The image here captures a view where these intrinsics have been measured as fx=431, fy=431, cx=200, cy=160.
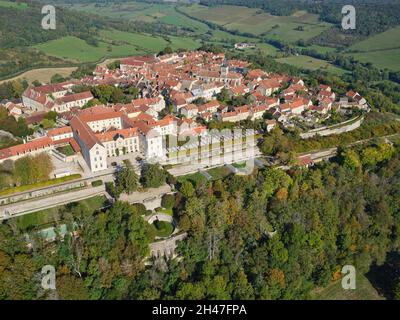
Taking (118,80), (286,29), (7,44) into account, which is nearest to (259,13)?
(286,29)

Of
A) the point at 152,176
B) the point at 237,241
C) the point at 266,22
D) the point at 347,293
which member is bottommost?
the point at 347,293

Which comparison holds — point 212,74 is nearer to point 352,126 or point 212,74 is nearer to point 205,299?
point 352,126

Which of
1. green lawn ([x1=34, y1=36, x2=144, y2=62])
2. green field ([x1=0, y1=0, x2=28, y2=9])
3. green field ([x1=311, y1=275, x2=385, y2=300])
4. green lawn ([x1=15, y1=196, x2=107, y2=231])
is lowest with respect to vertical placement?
green field ([x1=311, y1=275, x2=385, y2=300])

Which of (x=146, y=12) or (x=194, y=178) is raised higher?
(x=146, y=12)

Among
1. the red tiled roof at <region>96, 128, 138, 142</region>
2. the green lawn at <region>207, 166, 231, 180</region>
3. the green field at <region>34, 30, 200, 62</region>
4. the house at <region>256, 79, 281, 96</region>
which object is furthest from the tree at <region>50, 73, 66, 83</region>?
the green lawn at <region>207, 166, 231, 180</region>

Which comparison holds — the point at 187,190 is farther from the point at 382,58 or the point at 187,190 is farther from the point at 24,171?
the point at 382,58

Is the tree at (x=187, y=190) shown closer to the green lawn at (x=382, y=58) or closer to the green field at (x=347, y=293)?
the green field at (x=347, y=293)

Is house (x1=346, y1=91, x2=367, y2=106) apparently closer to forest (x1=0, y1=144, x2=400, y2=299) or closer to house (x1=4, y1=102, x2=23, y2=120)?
forest (x1=0, y1=144, x2=400, y2=299)

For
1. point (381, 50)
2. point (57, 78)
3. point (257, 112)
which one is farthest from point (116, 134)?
point (381, 50)
